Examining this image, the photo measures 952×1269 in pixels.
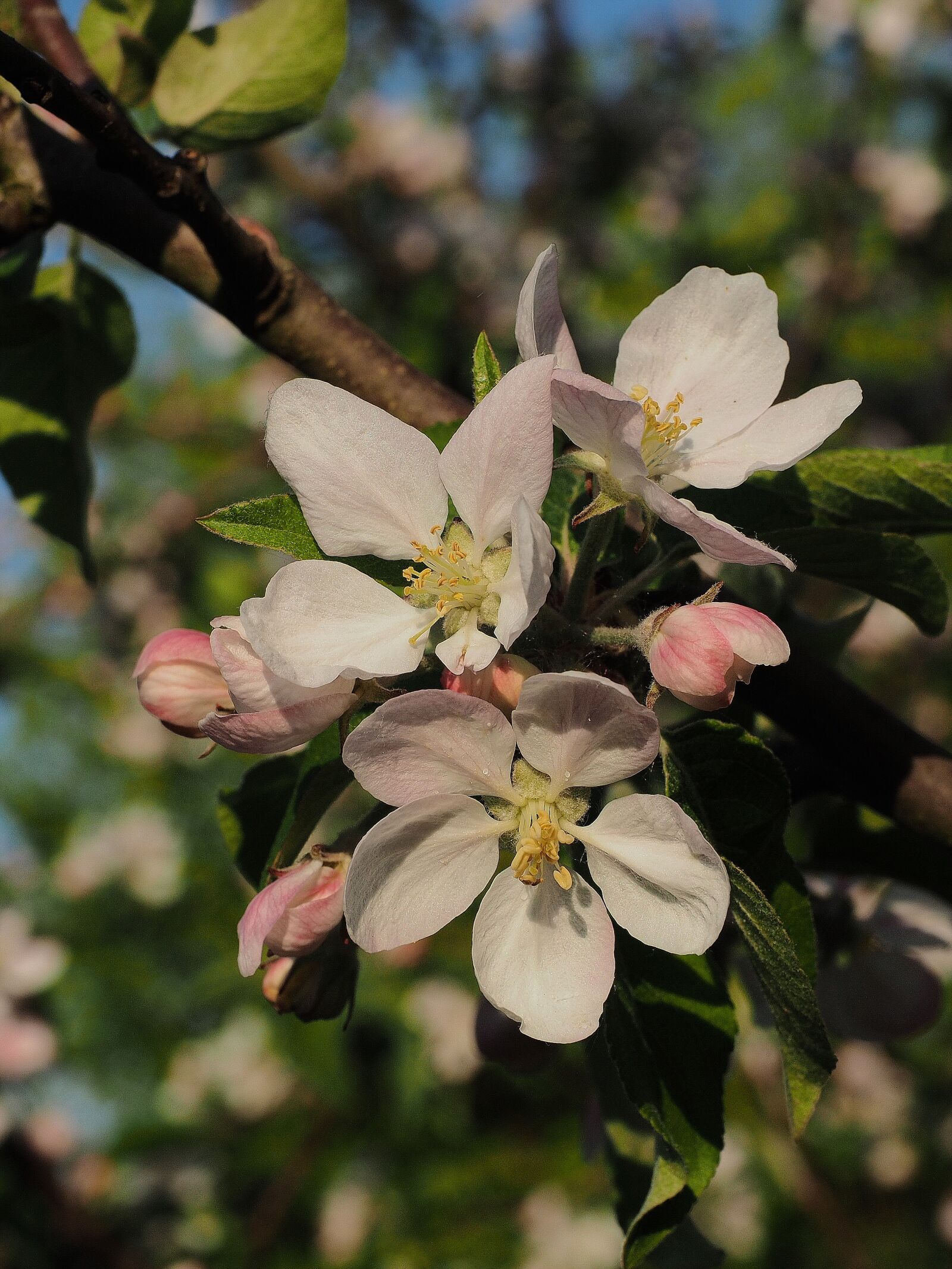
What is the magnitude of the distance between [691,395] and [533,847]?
0.39 meters

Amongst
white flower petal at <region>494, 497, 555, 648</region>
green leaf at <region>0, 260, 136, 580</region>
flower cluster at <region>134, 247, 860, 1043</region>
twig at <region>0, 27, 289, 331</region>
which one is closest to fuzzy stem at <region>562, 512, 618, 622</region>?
flower cluster at <region>134, 247, 860, 1043</region>

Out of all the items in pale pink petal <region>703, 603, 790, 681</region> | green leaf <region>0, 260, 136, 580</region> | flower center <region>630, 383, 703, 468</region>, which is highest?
flower center <region>630, 383, 703, 468</region>

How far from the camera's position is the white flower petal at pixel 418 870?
71 cm

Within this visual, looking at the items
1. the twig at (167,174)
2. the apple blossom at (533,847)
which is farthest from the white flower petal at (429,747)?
the twig at (167,174)

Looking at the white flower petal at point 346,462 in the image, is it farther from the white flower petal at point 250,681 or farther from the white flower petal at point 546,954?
the white flower petal at point 546,954

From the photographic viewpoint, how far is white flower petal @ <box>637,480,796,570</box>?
697 millimetres

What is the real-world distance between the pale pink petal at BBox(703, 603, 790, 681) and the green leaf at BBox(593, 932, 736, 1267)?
24cm

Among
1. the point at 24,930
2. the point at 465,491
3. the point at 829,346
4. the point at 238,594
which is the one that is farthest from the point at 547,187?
the point at 465,491

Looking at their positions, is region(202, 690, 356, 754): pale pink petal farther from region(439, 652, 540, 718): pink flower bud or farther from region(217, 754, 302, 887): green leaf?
region(217, 754, 302, 887): green leaf

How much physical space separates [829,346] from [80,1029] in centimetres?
326

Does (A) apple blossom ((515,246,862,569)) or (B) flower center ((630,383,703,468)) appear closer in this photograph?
(A) apple blossom ((515,246,862,569))

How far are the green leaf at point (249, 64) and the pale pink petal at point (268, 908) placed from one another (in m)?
0.85

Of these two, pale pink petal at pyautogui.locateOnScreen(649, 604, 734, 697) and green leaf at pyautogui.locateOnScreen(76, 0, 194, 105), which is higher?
green leaf at pyautogui.locateOnScreen(76, 0, 194, 105)

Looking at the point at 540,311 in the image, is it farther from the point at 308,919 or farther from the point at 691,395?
the point at 308,919
